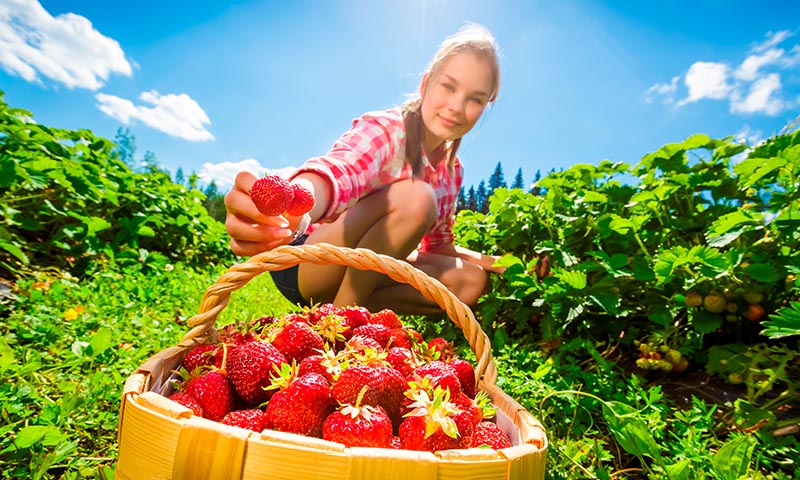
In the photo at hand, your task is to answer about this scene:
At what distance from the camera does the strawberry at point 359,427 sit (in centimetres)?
81

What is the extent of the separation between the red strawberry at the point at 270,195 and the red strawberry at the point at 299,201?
4 cm

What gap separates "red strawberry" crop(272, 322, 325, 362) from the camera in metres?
1.14

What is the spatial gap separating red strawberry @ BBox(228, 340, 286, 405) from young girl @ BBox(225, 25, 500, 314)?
31.4 inches

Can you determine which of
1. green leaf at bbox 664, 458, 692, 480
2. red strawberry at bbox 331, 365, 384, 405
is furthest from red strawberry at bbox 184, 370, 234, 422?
green leaf at bbox 664, 458, 692, 480

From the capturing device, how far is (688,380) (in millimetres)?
1906

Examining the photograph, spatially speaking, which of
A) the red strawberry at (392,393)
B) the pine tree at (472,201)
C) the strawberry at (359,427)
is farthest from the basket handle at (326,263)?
the pine tree at (472,201)

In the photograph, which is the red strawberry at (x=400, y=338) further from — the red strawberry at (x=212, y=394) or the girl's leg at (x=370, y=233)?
the girl's leg at (x=370, y=233)

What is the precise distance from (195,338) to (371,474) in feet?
2.24

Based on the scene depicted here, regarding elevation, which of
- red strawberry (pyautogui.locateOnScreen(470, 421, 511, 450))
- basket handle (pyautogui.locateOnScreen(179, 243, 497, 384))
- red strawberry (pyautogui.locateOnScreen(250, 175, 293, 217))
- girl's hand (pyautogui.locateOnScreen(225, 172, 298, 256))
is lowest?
red strawberry (pyautogui.locateOnScreen(470, 421, 511, 450))

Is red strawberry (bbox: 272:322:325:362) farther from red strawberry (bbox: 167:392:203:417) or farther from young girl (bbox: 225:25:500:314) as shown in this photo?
young girl (bbox: 225:25:500:314)

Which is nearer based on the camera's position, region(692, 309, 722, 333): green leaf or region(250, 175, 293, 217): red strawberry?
region(250, 175, 293, 217): red strawberry

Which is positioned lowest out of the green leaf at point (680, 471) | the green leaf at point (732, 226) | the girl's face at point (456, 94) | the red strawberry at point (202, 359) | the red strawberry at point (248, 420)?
the green leaf at point (680, 471)

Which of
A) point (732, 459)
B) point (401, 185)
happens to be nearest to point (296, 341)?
point (732, 459)

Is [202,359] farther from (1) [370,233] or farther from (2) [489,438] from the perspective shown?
(1) [370,233]
